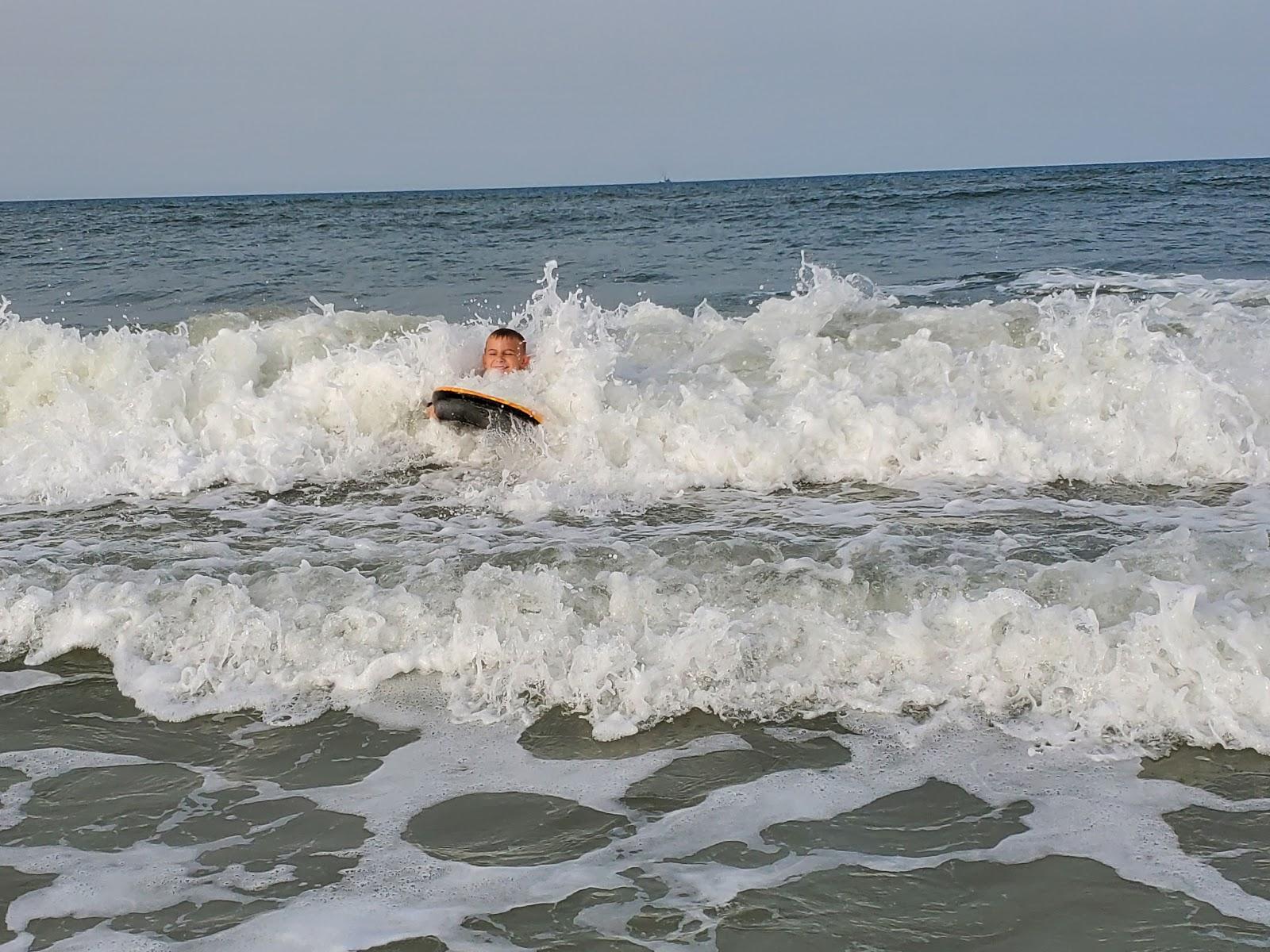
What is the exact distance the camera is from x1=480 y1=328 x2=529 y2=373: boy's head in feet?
25.0

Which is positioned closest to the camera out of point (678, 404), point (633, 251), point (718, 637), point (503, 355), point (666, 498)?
point (718, 637)

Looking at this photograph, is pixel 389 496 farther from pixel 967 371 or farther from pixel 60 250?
pixel 60 250

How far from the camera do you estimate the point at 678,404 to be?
23.5ft

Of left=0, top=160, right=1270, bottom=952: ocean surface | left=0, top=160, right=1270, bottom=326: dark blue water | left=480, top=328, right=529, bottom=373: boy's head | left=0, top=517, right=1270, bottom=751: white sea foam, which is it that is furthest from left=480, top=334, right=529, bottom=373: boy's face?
left=0, top=160, right=1270, bottom=326: dark blue water

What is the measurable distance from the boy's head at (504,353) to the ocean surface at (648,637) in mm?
159

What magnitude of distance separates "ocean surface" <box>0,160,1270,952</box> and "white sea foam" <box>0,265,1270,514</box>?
3 centimetres

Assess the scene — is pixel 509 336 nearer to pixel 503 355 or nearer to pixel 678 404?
pixel 503 355

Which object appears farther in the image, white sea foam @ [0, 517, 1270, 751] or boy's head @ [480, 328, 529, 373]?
boy's head @ [480, 328, 529, 373]

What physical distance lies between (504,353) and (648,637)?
13.2 ft

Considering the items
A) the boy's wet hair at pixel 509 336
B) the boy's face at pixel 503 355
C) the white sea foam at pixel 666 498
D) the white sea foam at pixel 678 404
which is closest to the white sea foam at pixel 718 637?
the white sea foam at pixel 666 498

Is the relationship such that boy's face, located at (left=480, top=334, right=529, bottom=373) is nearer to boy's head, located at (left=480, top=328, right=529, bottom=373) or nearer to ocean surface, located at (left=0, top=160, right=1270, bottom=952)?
boy's head, located at (left=480, top=328, right=529, bottom=373)

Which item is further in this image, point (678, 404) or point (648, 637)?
point (678, 404)

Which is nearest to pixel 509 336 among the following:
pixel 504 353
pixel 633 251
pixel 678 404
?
pixel 504 353

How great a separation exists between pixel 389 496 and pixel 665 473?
1.60 m
